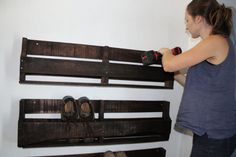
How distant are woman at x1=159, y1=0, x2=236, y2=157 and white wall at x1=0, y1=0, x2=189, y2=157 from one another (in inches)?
19.4

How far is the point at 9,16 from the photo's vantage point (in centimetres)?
131

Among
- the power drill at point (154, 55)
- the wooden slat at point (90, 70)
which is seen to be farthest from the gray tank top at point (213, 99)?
the wooden slat at point (90, 70)

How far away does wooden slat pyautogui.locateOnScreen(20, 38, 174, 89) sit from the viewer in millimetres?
1342

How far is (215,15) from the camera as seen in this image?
1124mm

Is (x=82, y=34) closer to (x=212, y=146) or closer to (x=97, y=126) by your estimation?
(x=97, y=126)

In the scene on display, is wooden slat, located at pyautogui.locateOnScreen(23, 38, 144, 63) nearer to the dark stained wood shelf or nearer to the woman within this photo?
the dark stained wood shelf

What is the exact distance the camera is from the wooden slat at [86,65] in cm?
134

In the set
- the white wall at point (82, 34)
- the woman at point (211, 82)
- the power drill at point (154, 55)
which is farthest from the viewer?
the power drill at point (154, 55)

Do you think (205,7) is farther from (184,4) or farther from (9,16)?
(9,16)

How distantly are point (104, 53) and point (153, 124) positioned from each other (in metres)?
0.63

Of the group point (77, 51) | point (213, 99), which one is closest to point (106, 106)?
point (77, 51)

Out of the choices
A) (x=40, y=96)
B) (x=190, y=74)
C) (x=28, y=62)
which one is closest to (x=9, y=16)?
(x=28, y=62)

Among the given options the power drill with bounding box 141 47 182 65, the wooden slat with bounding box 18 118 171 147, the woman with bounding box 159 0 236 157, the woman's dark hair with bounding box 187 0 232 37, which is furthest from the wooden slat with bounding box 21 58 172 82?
the woman's dark hair with bounding box 187 0 232 37

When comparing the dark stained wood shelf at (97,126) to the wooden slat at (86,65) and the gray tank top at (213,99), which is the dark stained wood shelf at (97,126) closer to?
the wooden slat at (86,65)
